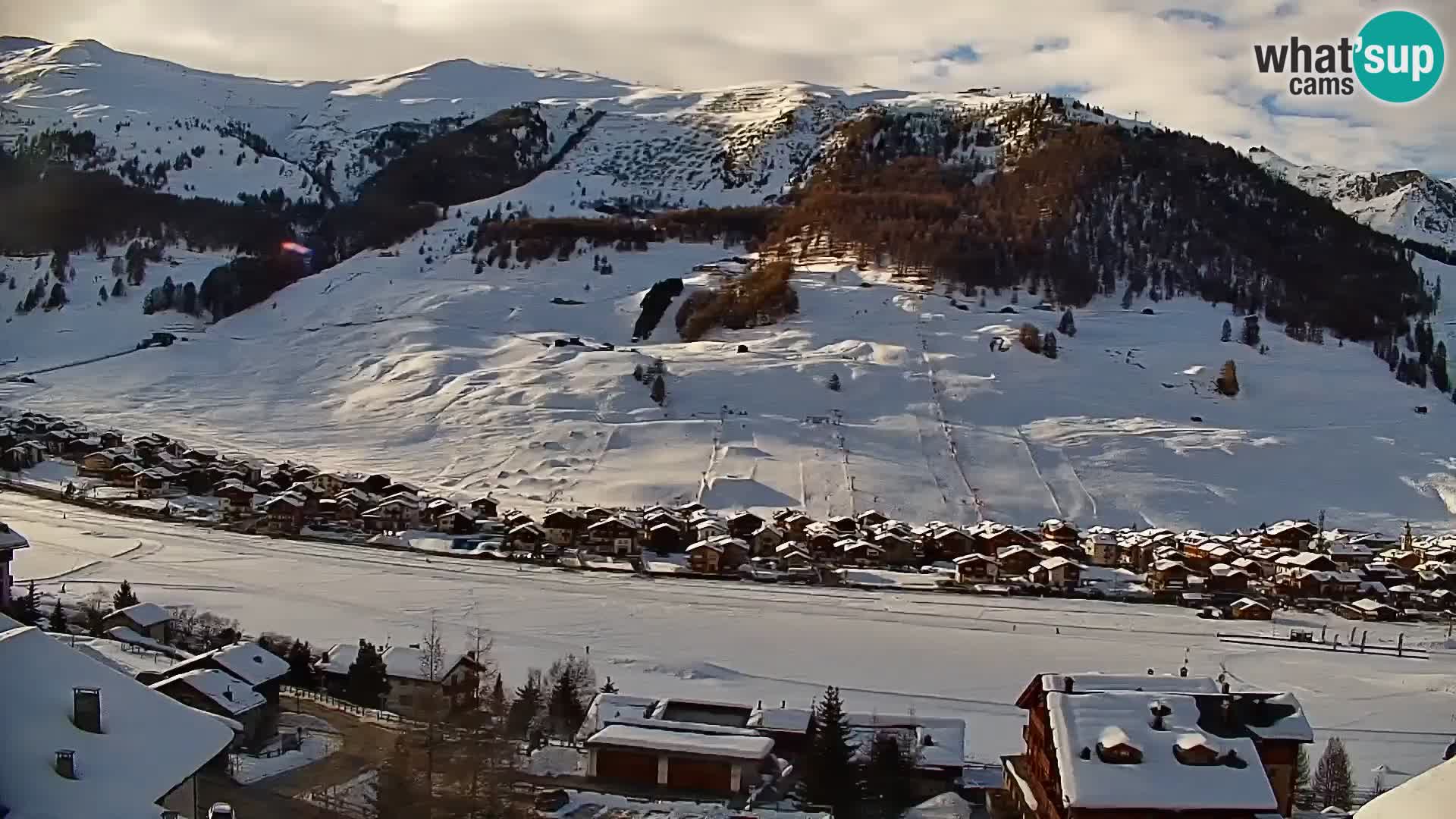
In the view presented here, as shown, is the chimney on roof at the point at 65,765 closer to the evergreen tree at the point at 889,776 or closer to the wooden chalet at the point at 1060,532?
the evergreen tree at the point at 889,776

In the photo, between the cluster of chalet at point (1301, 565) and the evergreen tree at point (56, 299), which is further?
the evergreen tree at point (56, 299)

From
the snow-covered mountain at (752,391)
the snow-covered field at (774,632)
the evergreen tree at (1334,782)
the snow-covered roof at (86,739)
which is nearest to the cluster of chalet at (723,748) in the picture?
the snow-covered field at (774,632)

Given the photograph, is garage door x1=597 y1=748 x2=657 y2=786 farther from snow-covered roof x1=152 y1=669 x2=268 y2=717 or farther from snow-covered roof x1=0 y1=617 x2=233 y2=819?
snow-covered roof x1=0 y1=617 x2=233 y2=819

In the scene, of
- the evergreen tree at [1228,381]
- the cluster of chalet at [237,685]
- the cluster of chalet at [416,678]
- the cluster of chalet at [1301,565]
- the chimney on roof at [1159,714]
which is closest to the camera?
the chimney on roof at [1159,714]

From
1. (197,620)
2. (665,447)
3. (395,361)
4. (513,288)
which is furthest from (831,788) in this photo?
(513,288)

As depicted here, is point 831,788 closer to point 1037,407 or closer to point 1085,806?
point 1085,806

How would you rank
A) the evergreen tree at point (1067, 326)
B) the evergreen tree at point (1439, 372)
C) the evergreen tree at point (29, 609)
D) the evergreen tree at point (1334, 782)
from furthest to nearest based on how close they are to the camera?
the evergreen tree at point (1067, 326)
the evergreen tree at point (1439, 372)
the evergreen tree at point (29, 609)
the evergreen tree at point (1334, 782)

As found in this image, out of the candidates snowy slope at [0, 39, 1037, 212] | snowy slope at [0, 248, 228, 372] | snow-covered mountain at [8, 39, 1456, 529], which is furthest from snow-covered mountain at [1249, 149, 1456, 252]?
snowy slope at [0, 248, 228, 372]
